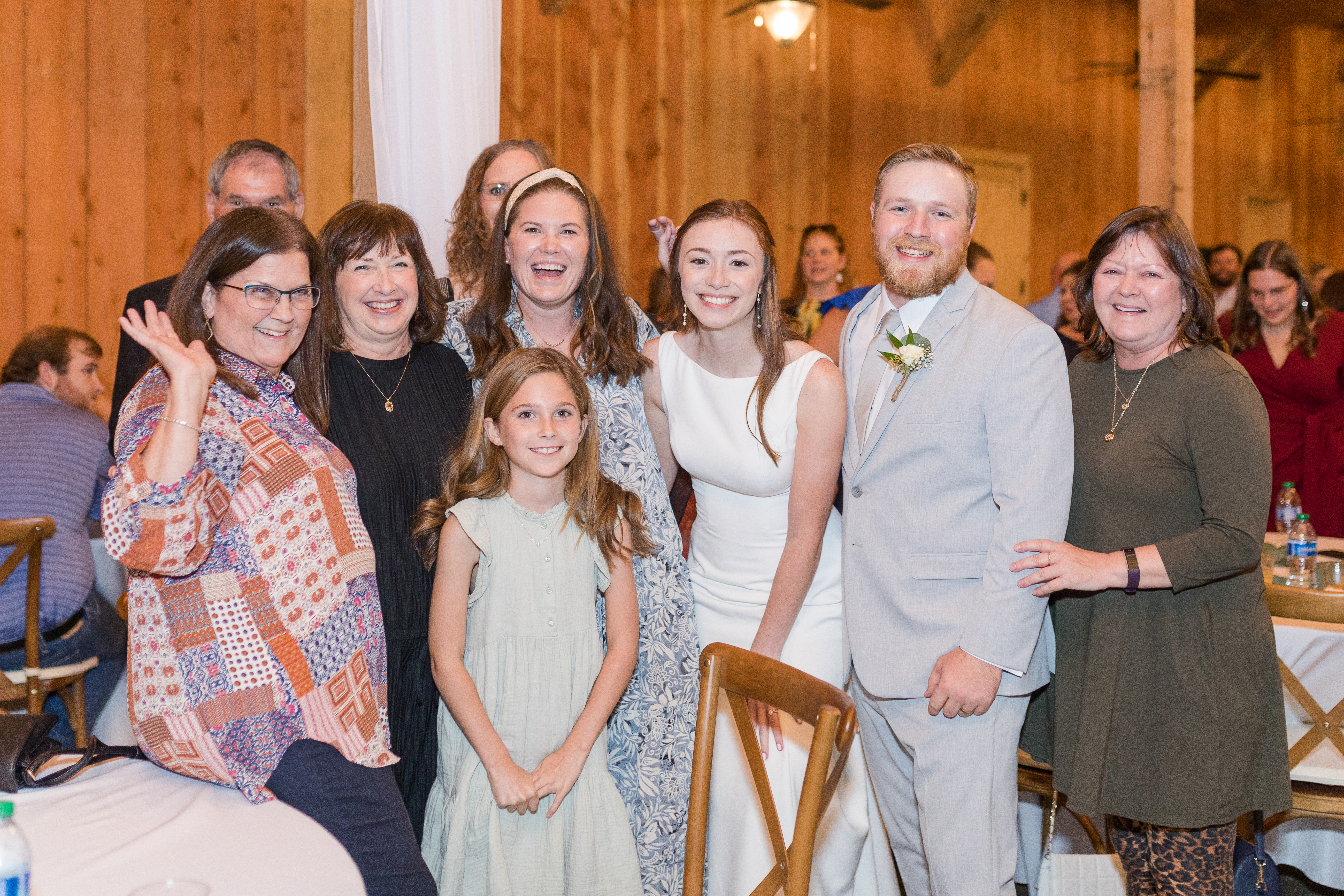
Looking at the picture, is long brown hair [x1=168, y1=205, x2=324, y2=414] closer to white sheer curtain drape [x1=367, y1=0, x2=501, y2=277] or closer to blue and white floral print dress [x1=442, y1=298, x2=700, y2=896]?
blue and white floral print dress [x1=442, y1=298, x2=700, y2=896]

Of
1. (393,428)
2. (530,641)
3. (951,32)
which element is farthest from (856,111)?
(530,641)

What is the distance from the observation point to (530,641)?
7.34 ft

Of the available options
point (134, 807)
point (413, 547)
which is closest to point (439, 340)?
point (413, 547)

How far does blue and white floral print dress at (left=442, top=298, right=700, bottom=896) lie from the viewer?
Answer: 2.39 metres

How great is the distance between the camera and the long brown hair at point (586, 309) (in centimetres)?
250

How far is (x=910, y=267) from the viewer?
2160mm

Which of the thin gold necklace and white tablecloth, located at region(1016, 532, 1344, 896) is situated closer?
the thin gold necklace

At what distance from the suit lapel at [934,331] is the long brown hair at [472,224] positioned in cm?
135

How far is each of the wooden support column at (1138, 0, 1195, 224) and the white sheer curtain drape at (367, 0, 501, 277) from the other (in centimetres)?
364

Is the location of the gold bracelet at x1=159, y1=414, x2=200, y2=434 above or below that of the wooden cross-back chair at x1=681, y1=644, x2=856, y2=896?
above

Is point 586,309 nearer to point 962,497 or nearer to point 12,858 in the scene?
point 962,497

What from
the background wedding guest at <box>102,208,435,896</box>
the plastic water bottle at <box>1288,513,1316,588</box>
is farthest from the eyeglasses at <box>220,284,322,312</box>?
the plastic water bottle at <box>1288,513,1316,588</box>

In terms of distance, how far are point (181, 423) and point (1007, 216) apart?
336 inches

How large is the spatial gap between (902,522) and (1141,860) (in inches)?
35.5
